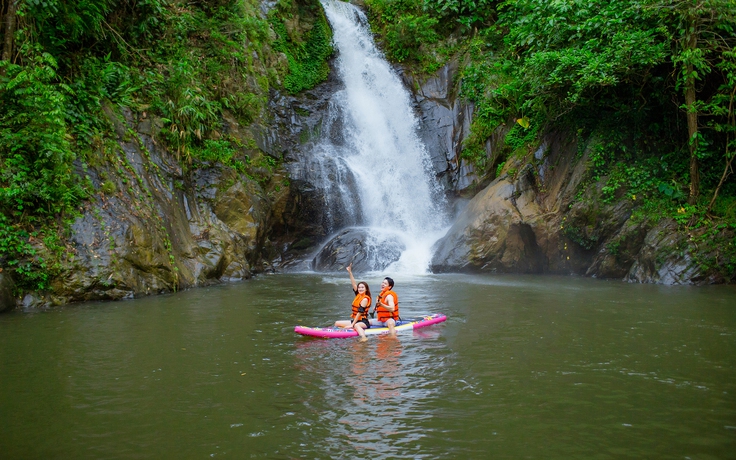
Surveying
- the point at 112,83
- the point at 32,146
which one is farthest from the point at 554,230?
the point at 32,146

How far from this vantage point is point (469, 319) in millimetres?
8141

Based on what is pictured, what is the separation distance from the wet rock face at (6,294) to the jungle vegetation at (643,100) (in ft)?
41.5

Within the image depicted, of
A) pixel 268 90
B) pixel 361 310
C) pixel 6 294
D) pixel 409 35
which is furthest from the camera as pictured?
pixel 409 35

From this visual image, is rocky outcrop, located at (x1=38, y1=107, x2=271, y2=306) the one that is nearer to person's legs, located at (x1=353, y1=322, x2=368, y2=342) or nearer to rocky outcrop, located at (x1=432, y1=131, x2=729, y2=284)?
person's legs, located at (x1=353, y1=322, x2=368, y2=342)

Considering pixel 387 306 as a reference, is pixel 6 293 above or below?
above

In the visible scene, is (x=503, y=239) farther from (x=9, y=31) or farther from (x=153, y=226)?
(x=9, y=31)

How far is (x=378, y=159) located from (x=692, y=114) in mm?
10192

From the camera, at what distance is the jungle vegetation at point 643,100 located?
37.5 ft

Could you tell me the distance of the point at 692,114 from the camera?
11.9 meters

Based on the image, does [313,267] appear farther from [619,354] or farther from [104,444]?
[104,444]

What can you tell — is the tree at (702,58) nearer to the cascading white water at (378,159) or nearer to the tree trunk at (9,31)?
the cascading white water at (378,159)

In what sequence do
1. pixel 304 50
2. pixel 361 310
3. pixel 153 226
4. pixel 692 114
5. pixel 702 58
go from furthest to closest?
pixel 304 50, pixel 692 114, pixel 153 226, pixel 702 58, pixel 361 310

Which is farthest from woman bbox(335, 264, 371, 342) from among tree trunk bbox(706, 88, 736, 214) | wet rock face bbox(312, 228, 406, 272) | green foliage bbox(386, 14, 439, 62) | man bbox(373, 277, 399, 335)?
green foliage bbox(386, 14, 439, 62)

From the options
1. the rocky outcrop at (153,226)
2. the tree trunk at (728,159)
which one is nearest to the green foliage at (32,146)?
the rocky outcrop at (153,226)
